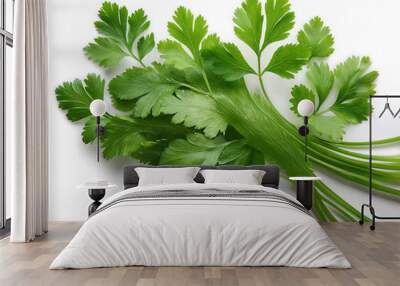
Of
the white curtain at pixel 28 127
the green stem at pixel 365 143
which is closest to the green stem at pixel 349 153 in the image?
the green stem at pixel 365 143

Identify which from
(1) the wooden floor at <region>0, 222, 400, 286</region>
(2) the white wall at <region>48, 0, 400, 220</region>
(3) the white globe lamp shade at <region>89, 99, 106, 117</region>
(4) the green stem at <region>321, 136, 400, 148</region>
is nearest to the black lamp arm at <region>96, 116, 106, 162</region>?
(3) the white globe lamp shade at <region>89, 99, 106, 117</region>

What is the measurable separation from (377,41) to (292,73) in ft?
3.52

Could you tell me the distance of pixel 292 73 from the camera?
20.8 feet

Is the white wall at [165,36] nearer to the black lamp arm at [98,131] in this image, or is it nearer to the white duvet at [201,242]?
the black lamp arm at [98,131]

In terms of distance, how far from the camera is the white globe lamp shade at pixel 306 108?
20.1 ft

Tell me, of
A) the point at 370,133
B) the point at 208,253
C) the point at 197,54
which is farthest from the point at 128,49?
the point at 208,253

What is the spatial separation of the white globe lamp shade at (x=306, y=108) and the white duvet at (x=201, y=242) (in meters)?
2.34

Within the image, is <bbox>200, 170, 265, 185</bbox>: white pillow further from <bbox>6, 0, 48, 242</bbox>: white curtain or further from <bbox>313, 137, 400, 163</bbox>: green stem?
<bbox>6, 0, 48, 242</bbox>: white curtain

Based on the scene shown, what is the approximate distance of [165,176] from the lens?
5785mm

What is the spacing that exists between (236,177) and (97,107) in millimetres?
1693

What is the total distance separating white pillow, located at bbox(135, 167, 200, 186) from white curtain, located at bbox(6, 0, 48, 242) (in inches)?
38.7

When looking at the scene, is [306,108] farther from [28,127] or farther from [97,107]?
[28,127]

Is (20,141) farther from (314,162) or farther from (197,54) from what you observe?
(314,162)

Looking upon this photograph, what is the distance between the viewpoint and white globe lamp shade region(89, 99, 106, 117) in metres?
6.14
